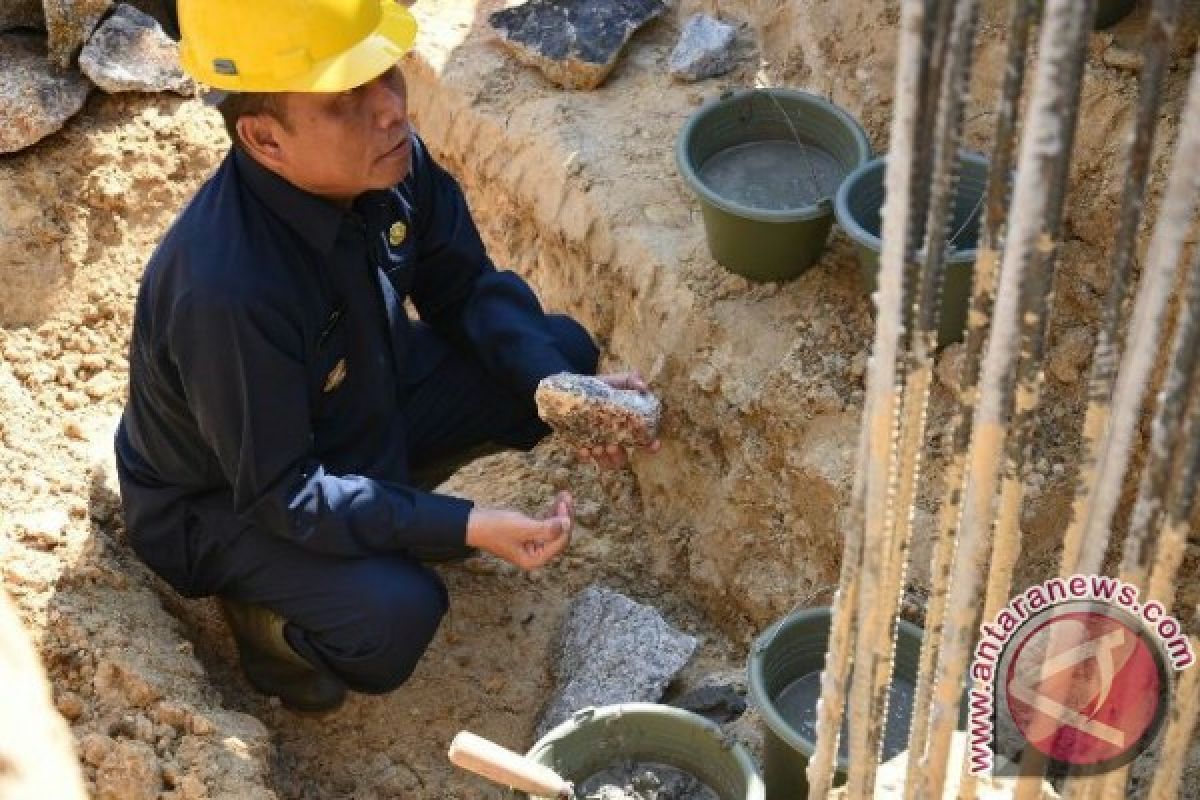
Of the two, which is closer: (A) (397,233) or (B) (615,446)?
(A) (397,233)

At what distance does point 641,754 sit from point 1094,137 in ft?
6.04

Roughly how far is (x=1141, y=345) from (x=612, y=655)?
76.6 inches

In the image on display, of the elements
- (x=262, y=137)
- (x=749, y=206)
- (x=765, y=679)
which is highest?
(x=262, y=137)

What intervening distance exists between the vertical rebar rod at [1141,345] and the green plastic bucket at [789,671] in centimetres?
108

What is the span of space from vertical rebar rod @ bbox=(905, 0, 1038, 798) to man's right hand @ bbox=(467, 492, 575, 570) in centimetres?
122

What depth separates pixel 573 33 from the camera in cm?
459

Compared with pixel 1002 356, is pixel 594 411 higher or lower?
lower

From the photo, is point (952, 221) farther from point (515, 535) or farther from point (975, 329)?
point (975, 329)

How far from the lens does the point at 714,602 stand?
3.88m

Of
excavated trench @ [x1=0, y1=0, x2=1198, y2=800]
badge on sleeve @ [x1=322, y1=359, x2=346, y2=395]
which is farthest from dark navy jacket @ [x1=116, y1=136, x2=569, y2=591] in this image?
excavated trench @ [x1=0, y1=0, x2=1198, y2=800]

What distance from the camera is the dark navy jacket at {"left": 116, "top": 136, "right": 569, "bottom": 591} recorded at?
2.92 metres

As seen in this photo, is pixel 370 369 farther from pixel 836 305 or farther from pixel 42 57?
pixel 42 57

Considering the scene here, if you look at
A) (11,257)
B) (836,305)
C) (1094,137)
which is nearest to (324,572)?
(836,305)

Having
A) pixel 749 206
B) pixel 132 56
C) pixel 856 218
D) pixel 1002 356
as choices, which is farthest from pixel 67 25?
pixel 1002 356
